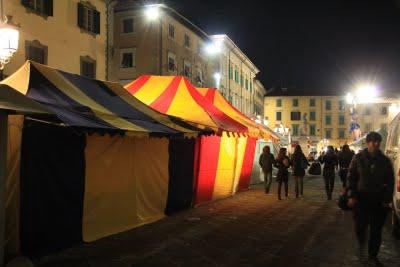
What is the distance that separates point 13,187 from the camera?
7.48m

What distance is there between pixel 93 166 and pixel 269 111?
86.8 m

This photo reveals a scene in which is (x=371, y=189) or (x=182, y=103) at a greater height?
(x=182, y=103)

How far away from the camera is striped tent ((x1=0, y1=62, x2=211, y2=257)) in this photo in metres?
→ 7.49

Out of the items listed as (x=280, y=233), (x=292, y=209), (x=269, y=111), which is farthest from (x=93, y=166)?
(x=269, y=111)

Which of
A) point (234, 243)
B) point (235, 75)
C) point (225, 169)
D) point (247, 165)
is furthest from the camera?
point (235, 75)

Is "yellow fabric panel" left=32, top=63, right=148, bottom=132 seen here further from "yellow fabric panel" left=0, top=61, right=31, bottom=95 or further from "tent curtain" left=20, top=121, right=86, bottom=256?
"tent curtain" left=20, top=121, right=86, bottom=256

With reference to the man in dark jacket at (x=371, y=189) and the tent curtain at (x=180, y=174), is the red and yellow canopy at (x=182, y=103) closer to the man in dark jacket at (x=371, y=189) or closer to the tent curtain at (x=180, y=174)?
the tent curtain at (x=180, y=174)

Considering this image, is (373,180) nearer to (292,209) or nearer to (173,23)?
(292,209)

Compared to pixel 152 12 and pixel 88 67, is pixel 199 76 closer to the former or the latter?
pixel 152 12

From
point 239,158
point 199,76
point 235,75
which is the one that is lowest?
point 239,158

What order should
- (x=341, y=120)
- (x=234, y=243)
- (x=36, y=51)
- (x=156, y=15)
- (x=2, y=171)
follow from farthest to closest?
(x=341, y=120)
(x=156, y=15)
(x=36, y=51)
(x=234, y=243)
(x=2, y=171)

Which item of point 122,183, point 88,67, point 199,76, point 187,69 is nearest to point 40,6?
point 88,67

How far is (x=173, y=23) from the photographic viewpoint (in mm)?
38344

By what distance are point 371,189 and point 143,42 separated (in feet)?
102
